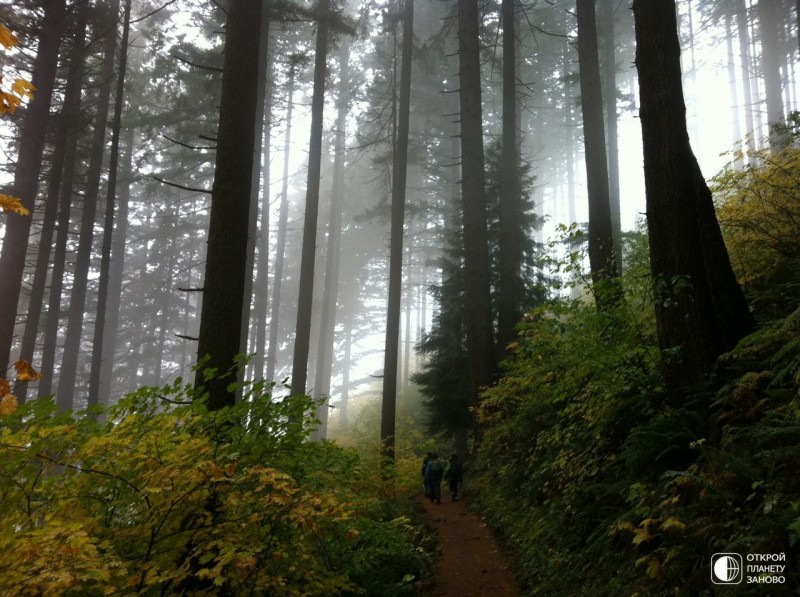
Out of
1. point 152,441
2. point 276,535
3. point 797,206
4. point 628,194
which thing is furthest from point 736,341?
point 628,194

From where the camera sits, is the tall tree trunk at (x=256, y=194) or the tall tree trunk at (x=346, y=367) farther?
the tall tree trunk at (x=346, y=367)

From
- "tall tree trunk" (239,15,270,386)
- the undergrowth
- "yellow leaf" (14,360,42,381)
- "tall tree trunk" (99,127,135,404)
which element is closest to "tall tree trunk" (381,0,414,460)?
"tall tree trunk" (239,15,270,386)

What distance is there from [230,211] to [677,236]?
17.4 feet

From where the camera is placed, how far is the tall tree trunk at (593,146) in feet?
37.5

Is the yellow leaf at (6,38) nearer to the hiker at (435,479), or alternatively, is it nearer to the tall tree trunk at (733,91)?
the hiker at (435,479)

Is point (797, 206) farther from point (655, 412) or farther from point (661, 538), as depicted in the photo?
point (661, 538)

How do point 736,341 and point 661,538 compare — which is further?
point 736,341

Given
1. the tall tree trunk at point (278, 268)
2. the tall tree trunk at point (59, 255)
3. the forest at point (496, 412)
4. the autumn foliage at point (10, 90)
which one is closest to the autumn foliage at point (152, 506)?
the forest at point (496, 412)

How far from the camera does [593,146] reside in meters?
12.3

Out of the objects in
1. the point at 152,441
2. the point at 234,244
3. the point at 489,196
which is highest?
the point at 489,196

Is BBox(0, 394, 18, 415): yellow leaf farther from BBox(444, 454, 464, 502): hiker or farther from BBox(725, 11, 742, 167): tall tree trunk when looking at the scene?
BBox(725, 11, 742, 167): tall tree trunk

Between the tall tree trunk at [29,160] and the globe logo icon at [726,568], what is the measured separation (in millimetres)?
15181

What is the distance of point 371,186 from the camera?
41750 mm

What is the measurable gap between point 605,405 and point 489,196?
38.5ft
